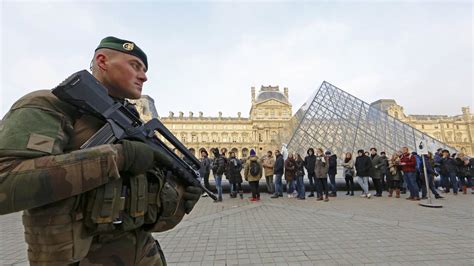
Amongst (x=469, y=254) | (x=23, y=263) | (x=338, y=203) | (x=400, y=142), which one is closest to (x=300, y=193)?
(x=338, y=203)

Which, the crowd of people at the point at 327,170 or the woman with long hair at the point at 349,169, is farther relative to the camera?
the woman with long hair at the point at 349,169

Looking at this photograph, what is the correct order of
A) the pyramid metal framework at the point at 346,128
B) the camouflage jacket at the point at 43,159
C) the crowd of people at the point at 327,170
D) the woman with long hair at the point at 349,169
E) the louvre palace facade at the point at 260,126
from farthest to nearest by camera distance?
the louvre palace facade at the point at 260,126, the pyramid metal framework at the point at 346,128, the woman with long hair at the point at 349,169, the crowd of people at the point at 327,170, the camouflage jacket at the point at 43,159

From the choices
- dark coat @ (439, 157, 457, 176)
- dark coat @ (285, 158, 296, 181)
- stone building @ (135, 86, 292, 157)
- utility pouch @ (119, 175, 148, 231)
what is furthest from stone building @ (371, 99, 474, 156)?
utility pouch @ (119, 175, 148, 231)

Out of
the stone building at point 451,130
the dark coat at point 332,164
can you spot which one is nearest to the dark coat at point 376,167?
the dark coat at point 332,164

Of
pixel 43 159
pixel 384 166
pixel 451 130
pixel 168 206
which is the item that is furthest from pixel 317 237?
pixel 451 130

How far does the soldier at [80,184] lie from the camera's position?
0.78 meters

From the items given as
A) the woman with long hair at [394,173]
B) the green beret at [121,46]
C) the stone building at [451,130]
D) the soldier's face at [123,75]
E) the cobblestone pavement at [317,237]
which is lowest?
the cobblestone pavement at [317,237]

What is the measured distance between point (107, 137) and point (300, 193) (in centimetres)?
745

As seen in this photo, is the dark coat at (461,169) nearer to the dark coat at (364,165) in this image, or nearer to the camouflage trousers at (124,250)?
the dark coat at (364,165)

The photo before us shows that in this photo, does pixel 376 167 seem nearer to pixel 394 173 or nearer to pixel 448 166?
pixel 394 173

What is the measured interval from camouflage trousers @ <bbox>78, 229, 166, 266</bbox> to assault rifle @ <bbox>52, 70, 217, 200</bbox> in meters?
0.36

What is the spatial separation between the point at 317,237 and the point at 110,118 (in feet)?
11.8

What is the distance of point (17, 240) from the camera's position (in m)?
4.07

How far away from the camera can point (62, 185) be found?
2.62 feet
